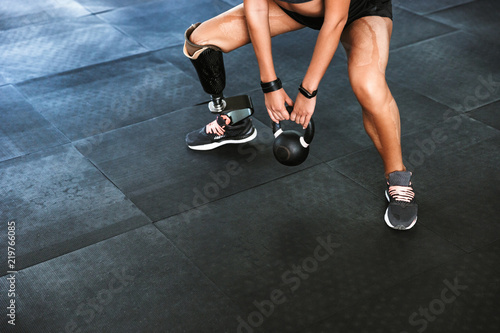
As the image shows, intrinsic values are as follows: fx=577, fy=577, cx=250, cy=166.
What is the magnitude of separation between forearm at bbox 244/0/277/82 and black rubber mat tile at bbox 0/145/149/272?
722 millimetres

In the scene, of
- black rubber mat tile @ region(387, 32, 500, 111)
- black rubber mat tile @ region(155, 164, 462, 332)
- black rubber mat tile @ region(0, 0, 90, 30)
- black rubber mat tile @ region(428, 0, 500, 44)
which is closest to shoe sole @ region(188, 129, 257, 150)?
black rubber mat tile @ region(155, 164, 462, 332)

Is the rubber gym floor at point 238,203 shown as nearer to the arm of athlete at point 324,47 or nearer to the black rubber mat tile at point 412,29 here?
the black rubber mat tile at point 412,29

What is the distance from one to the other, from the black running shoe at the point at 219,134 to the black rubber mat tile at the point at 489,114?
1.07 metres

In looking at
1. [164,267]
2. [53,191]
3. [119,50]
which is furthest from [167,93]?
[164,267]

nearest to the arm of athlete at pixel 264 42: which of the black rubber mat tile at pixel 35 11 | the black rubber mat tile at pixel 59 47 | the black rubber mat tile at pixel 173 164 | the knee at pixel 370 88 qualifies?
the knee at pixel 370 88

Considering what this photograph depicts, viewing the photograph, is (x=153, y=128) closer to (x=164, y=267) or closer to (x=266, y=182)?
(x=266, y=182)

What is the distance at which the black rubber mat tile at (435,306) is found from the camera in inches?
64.9

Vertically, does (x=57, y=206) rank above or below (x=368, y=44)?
A: below

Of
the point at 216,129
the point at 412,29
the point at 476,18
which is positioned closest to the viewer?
the point at 216,129

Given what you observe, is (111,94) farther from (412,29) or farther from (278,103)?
(412,29)

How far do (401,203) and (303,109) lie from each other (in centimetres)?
48

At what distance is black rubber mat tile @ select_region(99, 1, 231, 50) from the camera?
3.77 m

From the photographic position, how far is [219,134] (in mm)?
2578

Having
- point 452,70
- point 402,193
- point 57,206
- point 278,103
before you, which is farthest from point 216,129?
point 452,70
